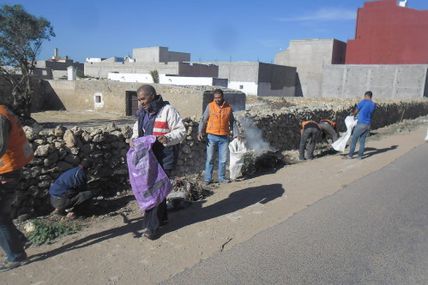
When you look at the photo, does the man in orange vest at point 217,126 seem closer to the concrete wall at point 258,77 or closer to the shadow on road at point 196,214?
the shadow on road at point 196,214

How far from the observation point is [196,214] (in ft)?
17.1

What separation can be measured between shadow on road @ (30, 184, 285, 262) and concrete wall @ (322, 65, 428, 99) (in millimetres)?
39167

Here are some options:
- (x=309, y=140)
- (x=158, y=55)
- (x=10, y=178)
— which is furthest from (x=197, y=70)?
(x=10, y=178)

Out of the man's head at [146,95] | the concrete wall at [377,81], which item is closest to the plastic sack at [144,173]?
the man's head at [146,95]

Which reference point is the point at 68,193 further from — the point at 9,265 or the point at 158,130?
the point at 158,130

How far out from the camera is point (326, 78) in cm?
4675

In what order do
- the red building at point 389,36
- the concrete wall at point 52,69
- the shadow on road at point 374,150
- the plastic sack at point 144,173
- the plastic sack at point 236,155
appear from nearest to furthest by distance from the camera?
1. the plastic sack at point 144,173
2. the plastic sack at point 236,155
3. the shadow on road at point 374,150
4. the red building at point 389,36
5. the concrete wall at point 52,69

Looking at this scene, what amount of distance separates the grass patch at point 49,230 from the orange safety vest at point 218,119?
290 centimetres

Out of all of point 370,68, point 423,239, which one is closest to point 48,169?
point 423,239

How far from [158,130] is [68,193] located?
5.43 ft

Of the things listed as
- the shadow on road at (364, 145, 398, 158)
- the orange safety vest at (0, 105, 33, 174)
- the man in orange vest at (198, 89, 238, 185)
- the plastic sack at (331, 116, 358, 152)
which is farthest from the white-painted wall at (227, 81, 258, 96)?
the orange safety vest at (0, 105, 33, 174)

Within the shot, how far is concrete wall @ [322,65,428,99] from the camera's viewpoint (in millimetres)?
39969

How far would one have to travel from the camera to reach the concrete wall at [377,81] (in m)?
40.0

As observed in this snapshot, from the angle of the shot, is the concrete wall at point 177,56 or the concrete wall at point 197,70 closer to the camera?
the concrete wall at point 197,70
